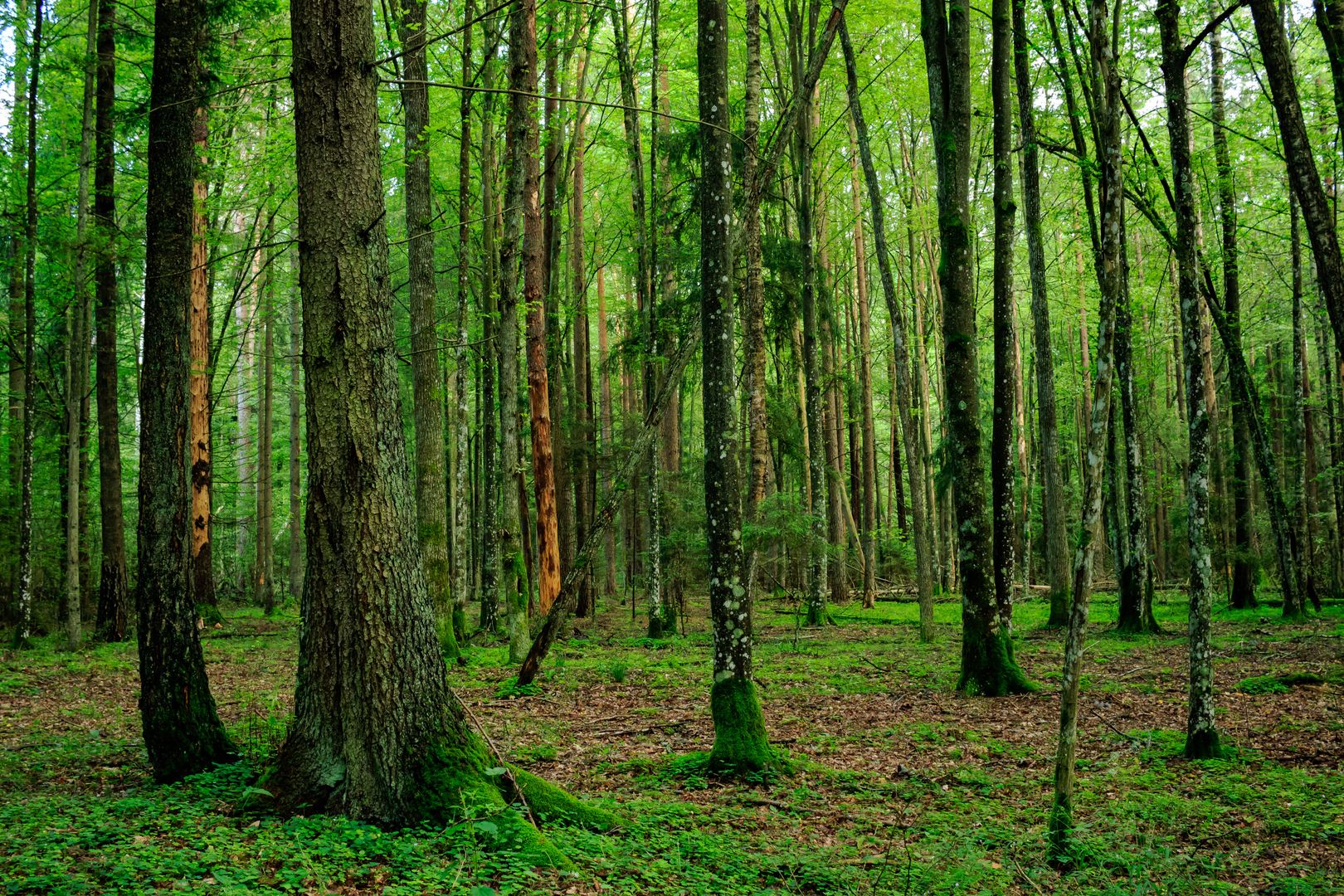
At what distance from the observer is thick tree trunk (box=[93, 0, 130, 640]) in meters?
12.0

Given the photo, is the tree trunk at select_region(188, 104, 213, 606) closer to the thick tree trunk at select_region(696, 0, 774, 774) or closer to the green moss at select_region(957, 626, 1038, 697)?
the thick tree trunk at select_region(696, 0, 774, 774)

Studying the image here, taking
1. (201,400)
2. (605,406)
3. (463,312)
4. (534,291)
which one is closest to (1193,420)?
(534,291)

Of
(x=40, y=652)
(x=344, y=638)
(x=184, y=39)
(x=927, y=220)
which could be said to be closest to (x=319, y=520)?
(x=344, y=638)

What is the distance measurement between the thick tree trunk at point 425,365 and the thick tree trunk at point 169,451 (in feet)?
16.5

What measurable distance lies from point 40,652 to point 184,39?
1111 centimetres

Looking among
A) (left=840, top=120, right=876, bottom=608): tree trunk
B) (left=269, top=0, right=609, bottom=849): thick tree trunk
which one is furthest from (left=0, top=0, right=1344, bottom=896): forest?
(left=840, top=120, right=876, bottom=608): tree trunk

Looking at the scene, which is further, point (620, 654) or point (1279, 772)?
point (620, 654)

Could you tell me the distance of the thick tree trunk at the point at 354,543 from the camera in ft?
14.5

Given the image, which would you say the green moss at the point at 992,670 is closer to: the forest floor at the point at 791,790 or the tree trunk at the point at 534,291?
the forest floor at the point at 791,790

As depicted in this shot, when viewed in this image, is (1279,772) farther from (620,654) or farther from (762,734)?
(620,654)

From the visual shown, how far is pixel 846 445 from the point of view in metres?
31.8

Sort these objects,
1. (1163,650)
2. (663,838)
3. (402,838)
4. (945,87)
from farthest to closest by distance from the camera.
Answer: (1163,650)
(945,87)
(663,838)
(402,838)

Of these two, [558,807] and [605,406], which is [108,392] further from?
[605,406]

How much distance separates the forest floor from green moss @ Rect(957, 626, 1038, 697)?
0.21 metres
